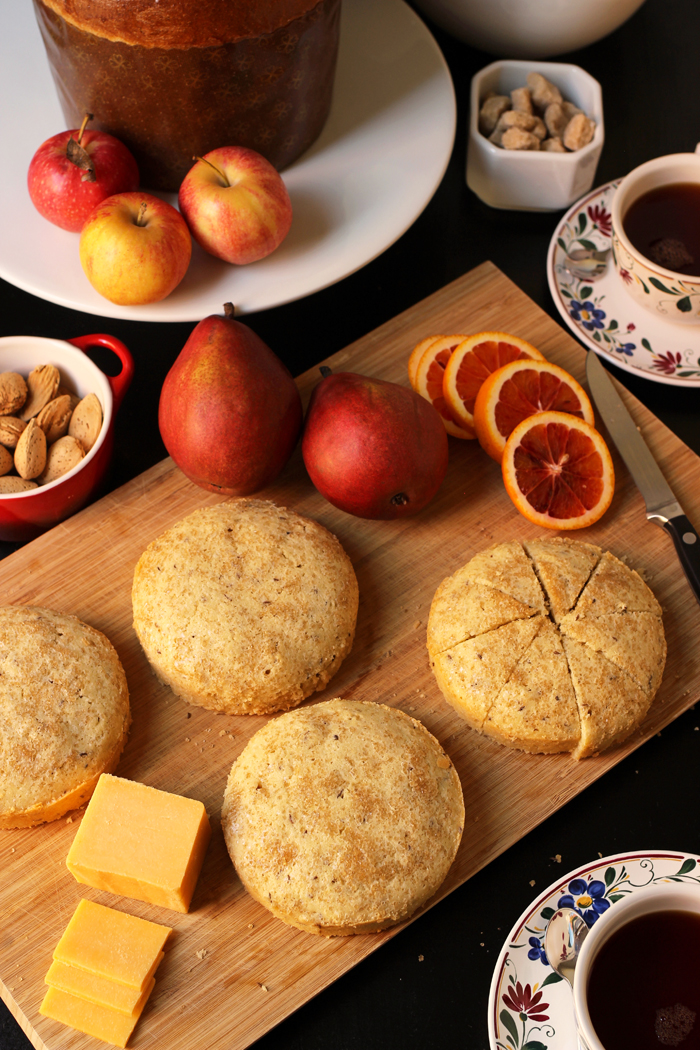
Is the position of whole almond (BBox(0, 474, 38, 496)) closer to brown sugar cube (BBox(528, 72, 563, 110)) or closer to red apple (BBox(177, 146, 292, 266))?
red apple (BBox(177, 146, 292, 266))

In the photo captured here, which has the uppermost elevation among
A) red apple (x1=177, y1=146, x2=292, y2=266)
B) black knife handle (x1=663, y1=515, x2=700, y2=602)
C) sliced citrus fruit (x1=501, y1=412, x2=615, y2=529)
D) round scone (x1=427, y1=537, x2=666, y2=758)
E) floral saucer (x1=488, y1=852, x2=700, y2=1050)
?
red apple (x1=177, y1=146, x2=292, y2=266)

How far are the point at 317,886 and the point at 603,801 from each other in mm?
547

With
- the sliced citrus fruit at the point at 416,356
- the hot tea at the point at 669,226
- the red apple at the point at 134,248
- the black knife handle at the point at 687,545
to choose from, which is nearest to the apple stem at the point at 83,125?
the red apple at the point at 134,248


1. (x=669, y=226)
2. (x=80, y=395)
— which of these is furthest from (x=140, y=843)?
(x=669, y=226)

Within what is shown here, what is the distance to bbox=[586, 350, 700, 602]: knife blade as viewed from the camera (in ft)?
5.71

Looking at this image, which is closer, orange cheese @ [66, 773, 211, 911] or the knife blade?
orange cheese @ [66, 773, 211, 911]

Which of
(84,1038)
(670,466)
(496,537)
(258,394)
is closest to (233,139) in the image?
(258,394)

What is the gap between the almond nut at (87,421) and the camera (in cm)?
175

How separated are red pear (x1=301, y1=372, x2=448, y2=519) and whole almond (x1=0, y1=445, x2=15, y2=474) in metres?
0.55

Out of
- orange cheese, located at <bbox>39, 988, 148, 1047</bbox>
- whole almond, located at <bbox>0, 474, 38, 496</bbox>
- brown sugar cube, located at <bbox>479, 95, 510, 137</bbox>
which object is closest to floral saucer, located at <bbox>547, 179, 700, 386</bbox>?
brown sugar cube, located at <bbox>479, 95, 510, 137</bbox>

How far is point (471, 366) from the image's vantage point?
5.99 ft

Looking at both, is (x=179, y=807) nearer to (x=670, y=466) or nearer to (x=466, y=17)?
(x=670, y=466)

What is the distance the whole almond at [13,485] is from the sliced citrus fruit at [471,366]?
2.66 feet

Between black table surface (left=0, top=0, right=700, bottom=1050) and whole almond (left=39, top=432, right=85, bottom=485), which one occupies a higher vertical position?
whole almond (left=39, top=432, right=85, bottom=485)
